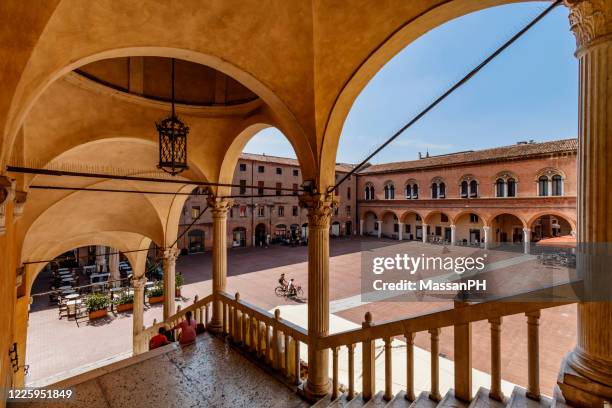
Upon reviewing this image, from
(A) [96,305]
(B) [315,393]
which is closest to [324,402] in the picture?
(B) [315,393]

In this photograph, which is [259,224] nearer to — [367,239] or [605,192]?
[367,239]

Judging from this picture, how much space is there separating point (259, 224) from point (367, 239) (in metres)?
12.3

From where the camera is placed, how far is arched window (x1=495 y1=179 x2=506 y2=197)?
22906 millimetres

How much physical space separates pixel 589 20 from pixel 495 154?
25.6m

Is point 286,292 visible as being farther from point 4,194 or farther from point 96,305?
point 4,194

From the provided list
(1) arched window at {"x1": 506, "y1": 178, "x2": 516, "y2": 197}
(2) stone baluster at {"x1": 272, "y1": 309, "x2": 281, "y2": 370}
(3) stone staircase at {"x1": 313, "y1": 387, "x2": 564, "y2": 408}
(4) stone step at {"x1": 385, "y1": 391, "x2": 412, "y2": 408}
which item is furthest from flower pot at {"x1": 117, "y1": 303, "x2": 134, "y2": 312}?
(1) arched window at {"x1": 506, "y1": 178, "x2": 516, "y2": 197}

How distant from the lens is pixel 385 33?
3.41 m

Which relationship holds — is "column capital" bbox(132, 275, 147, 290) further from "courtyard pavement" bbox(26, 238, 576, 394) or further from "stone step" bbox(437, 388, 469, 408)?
"stone step" bbox(437, 388, 469, 408)

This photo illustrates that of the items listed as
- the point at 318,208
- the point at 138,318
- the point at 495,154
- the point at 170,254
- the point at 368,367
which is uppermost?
the point at 495,154

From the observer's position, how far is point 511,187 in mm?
22516

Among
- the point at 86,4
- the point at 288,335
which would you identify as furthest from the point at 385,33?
the point at 288,335

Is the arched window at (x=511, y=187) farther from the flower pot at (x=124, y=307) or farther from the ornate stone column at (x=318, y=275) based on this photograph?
the flower pot at (x=124, y=307)

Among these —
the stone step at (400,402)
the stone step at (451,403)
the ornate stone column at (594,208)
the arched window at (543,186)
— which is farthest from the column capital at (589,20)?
the arched window at (543,186)

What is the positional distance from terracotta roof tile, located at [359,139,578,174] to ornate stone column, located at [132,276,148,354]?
2489 cm
